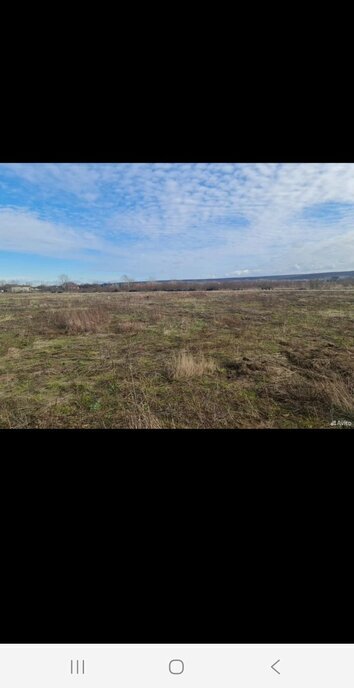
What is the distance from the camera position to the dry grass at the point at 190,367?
4.88m

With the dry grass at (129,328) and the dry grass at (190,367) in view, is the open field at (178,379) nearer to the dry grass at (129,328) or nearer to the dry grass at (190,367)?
the dry grass at (190,367)

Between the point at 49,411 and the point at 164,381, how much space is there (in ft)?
6.16

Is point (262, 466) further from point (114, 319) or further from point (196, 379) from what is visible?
point (114, 319)

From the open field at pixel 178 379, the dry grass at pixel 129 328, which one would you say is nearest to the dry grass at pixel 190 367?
the open field at pixel 178 379

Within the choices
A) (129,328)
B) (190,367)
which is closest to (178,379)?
(190,367)

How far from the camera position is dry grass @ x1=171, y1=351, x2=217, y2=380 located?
192 inches

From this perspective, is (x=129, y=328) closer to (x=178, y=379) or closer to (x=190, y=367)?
(x=190, y=367)

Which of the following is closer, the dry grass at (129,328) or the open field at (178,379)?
the open field at (178,379)

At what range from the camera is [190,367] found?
5.00m
